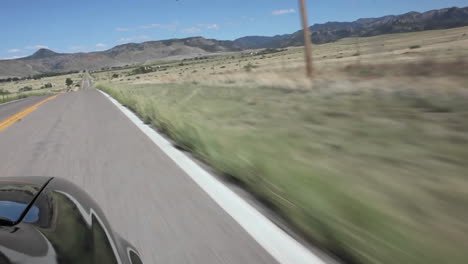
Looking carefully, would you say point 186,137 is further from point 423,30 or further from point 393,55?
point 423,30

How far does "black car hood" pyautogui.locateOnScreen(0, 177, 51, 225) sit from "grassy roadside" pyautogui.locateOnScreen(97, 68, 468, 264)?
2059 millimetres

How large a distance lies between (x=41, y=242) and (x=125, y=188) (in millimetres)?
3569

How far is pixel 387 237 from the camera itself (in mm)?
2783

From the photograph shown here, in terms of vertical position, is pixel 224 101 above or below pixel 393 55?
below

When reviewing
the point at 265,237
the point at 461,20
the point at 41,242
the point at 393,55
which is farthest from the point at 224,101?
the point at 41,242

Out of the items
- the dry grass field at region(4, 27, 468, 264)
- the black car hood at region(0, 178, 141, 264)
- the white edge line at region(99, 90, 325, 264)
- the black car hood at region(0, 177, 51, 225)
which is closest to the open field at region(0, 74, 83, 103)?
the dry grass field at region(4, 27, 468, 264)

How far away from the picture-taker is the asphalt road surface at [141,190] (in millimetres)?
3270

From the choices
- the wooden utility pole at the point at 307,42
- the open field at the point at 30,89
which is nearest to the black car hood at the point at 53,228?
the wooden utility pole at the point at 307,42

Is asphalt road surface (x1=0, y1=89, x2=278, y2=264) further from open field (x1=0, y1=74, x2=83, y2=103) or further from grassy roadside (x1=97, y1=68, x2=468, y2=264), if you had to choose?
open field (x1=0, y1=74, x2=83, y2=103)

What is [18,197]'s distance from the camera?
2143 millimetres

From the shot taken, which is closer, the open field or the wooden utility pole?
the wooden utility pole

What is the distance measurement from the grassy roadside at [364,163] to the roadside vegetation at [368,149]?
1 centimetres

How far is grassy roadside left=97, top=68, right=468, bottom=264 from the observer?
2854mm

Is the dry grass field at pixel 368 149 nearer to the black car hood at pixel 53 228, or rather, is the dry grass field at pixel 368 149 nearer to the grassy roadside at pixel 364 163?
the grassy roadside at pixel 364 163
